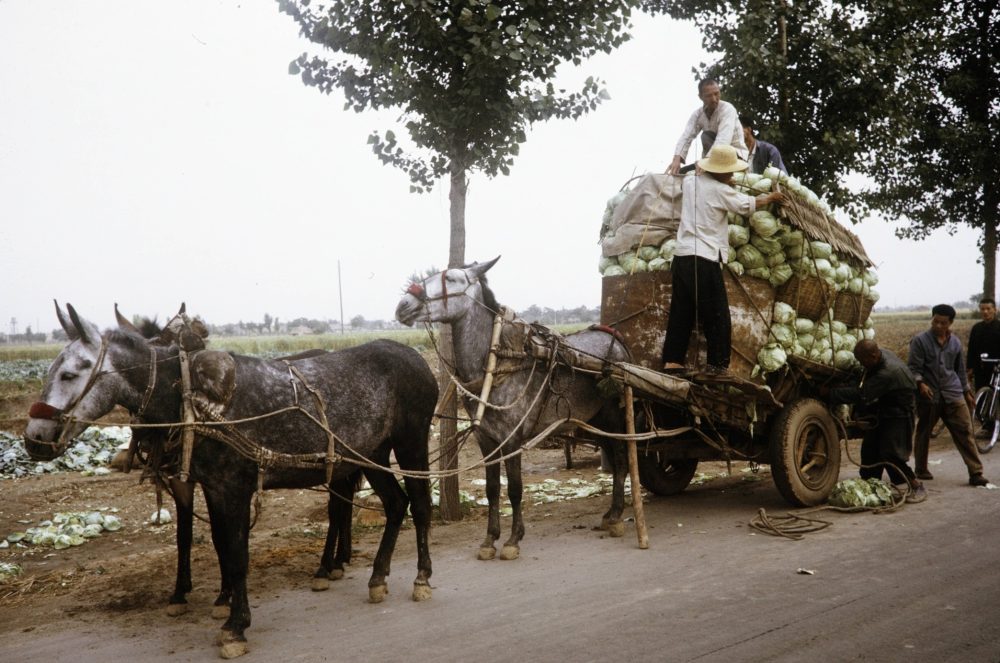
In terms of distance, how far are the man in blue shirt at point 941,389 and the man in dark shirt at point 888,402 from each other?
0.86 m

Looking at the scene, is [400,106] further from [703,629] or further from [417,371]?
[703,629]

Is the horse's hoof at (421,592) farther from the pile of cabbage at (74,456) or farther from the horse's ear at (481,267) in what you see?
the pile of cabbage at (74,456)

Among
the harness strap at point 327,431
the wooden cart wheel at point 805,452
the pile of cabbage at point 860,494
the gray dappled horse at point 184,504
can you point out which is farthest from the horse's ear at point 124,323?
the pile of cabbage at point 860,494

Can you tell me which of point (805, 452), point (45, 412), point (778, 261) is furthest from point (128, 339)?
Result: point (805, 452)

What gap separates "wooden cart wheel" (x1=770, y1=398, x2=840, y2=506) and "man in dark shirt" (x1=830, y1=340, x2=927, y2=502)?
0.38 m

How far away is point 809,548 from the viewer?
21.1 feet

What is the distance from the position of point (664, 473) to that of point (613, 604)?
12.7 feet

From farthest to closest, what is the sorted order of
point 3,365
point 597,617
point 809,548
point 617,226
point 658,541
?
point 3,365, point 617,226, point 658,541, point 809,548, point 597,617

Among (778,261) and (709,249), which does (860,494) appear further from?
(709,249)

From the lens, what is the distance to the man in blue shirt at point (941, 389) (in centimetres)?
888

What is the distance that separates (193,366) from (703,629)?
3.55 m

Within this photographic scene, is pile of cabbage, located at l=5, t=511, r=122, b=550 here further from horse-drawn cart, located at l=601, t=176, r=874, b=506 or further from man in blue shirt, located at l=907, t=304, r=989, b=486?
man in blue shirt, located at l=907, t=304, r=989, b=486

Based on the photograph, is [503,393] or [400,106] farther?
[400,106]

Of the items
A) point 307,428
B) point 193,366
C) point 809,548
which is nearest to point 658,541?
point 809,548
